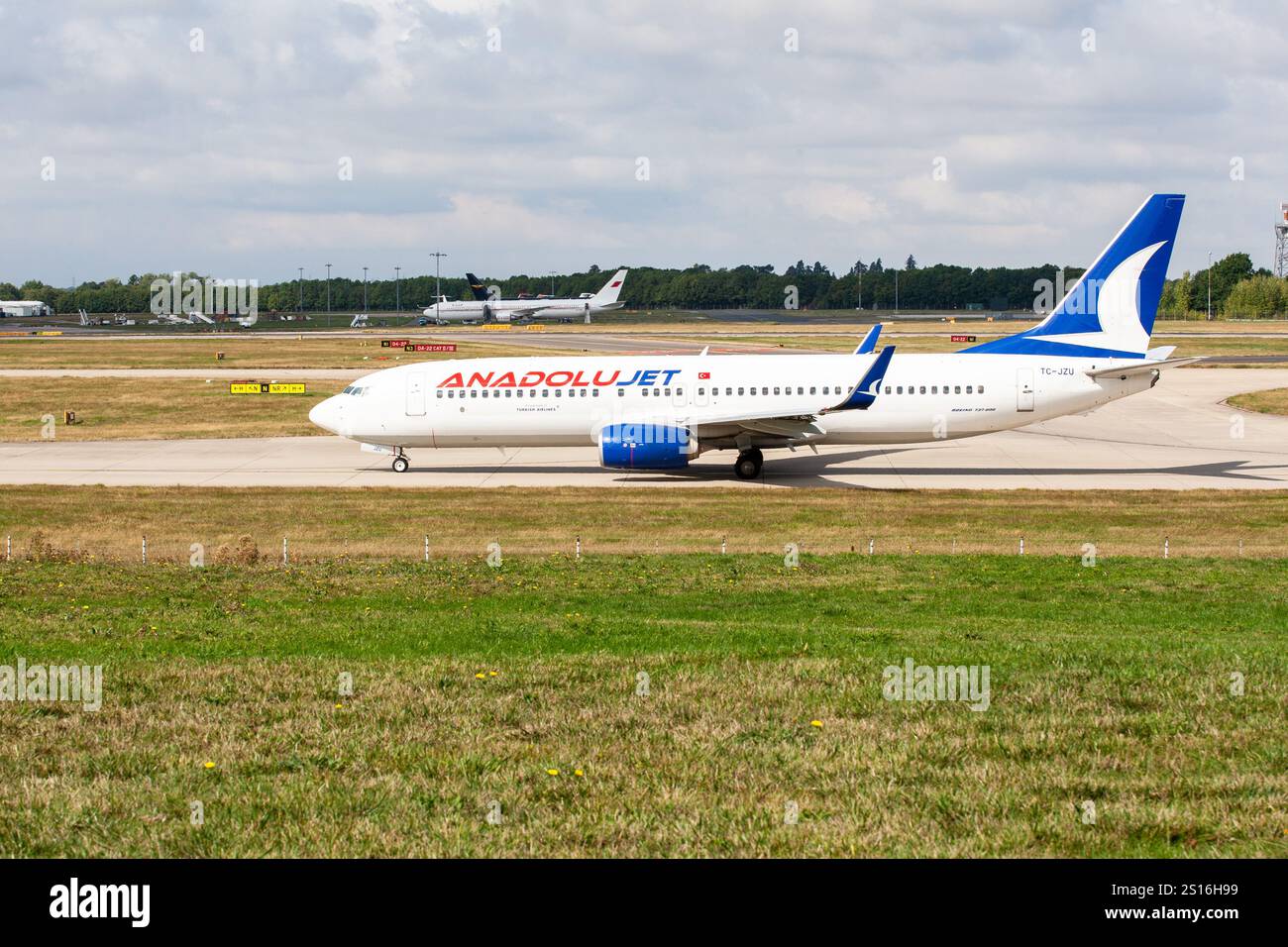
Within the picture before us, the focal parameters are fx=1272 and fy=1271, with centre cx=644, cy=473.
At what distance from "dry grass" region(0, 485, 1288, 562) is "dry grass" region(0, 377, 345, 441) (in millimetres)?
17681

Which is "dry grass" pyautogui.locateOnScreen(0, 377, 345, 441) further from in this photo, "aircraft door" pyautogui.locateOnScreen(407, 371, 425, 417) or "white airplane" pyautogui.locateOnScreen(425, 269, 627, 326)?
"white airplane" pyautogui.locateOnScreen(425, 269, 627, 326)

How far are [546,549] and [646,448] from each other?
11.5 meters

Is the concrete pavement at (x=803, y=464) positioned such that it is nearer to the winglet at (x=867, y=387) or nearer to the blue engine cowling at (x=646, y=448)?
the blue engine cowling at (x=646, y=448)

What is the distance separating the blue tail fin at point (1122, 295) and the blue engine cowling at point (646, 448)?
1299 cm

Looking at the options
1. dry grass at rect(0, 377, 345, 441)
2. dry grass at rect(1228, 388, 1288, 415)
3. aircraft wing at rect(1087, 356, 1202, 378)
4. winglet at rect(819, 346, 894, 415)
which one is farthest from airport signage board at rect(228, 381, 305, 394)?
dry grass at rect(1228, 388, 1288, 415)

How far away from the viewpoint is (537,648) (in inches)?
671

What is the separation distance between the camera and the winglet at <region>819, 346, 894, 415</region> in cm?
4188

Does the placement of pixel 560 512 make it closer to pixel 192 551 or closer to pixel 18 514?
pixel 192 551

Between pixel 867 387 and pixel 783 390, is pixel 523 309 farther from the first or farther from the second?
pixel 867 387

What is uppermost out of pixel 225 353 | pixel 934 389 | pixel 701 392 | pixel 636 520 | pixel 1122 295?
pixel 1122 295

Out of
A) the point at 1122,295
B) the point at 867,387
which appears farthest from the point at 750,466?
the point at 1122,295

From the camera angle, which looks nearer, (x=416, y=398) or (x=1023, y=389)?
(x=1023, y=389)

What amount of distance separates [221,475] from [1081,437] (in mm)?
35427

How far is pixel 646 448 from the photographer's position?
1679 inches
